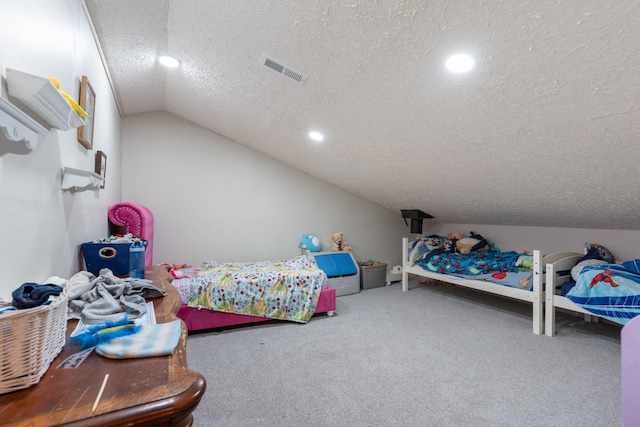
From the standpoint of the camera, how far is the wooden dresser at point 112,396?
0.50 m

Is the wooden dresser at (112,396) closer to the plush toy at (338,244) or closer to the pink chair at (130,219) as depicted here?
the pink chair at (130,219)

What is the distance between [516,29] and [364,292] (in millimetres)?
3426

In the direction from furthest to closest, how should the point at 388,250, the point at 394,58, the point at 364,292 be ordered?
the point at 388,250 → the point at 364,292 → the point at 394,58

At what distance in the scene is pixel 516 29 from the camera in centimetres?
125

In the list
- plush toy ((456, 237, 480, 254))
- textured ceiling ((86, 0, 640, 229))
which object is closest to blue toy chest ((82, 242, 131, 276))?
textured ceiling ((86, 0, 640, 229))

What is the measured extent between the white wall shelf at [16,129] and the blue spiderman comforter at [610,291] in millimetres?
3305

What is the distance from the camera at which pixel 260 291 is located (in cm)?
288

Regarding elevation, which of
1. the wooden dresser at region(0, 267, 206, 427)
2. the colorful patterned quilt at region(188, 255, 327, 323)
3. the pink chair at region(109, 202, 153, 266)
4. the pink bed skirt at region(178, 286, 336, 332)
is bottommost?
the pink bed skirt at region(178, 286, 336, 332)

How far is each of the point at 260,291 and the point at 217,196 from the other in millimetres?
1508

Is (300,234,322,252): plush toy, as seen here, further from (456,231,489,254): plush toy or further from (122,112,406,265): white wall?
(456,231,489,254): plush toy

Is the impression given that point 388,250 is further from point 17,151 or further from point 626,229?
point 17,151

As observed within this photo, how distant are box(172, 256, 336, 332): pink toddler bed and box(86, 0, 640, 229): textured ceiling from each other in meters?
1.44

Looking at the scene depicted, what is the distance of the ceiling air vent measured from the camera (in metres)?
1.93

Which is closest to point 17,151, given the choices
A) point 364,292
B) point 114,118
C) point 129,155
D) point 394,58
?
point 394,58
